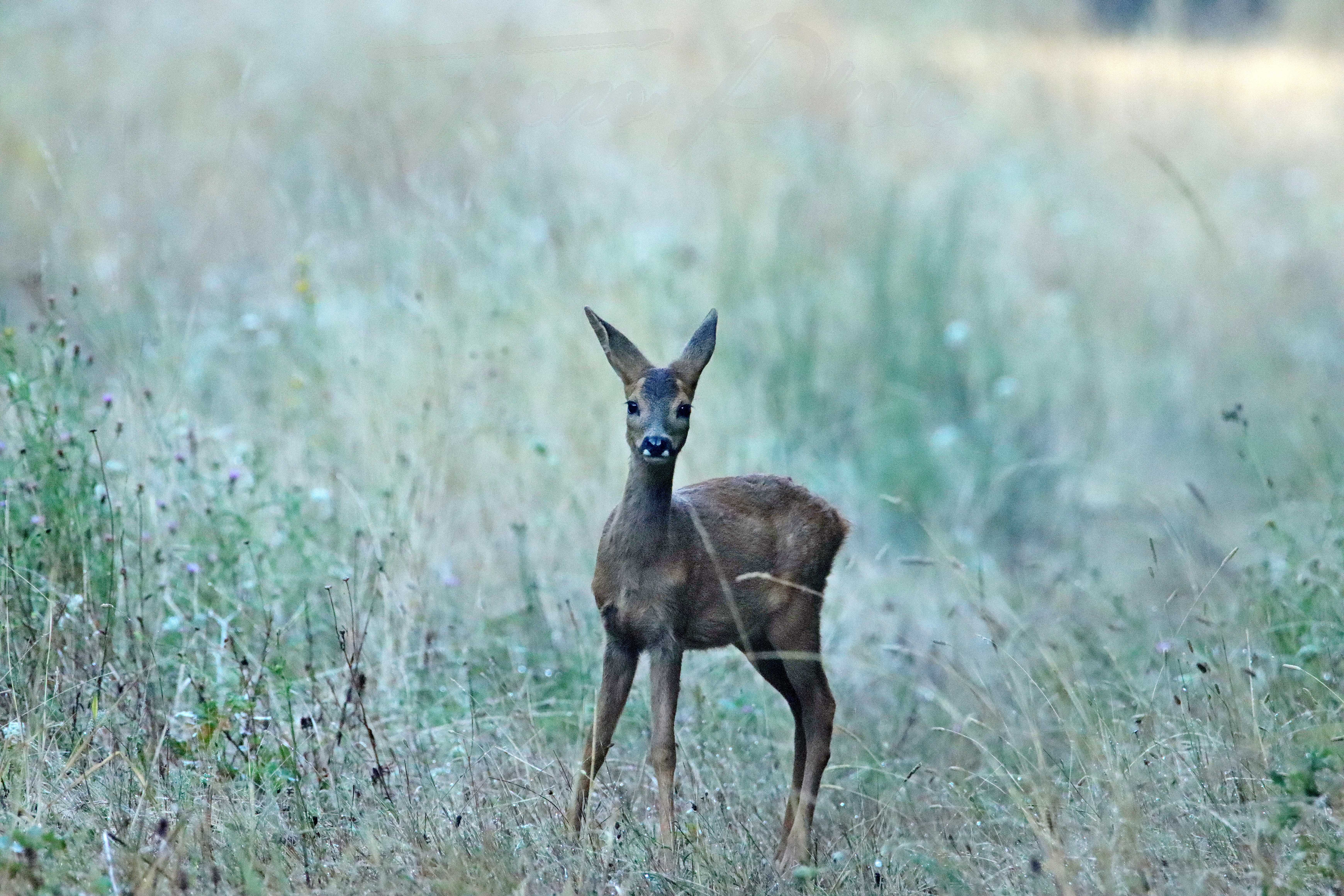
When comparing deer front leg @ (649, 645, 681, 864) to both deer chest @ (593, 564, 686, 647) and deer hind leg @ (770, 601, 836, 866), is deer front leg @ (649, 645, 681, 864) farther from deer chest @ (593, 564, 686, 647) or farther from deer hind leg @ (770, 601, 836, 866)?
deer hind leg @ (770, 601, 836, 866)

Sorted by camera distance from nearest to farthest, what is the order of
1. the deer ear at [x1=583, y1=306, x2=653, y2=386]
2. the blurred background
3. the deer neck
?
the deer neck
the deer ear at [x1=583, y1=306, x2=653, y2=386]
the blurred background

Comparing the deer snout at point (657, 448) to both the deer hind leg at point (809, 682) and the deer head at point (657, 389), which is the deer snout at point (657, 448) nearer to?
the deer head at point (657, 389)

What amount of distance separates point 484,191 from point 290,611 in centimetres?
459

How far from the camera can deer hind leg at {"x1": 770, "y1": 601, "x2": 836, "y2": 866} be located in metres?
4.84

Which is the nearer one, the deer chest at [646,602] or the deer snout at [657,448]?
the deer snout at [657,448]

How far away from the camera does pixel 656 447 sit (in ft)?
14.6

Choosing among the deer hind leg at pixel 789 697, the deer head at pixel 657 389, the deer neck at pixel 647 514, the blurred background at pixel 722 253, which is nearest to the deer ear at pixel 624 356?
the deer head at pixel 657 389

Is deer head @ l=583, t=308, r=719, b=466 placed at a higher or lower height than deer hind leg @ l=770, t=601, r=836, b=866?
higher

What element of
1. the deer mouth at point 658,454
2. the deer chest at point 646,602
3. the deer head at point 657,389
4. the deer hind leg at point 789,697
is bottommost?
the deer hind leg at point 789,697

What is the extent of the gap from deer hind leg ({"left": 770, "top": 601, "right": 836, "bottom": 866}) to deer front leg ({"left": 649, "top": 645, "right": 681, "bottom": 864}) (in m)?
0.36

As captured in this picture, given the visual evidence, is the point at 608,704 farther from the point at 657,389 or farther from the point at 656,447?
the point at 657,389

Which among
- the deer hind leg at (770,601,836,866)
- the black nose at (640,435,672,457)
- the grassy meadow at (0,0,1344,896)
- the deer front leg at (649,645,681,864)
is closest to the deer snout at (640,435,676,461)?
the black nose at (640,435,672,457)

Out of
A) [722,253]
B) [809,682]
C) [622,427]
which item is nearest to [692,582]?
[809,682]

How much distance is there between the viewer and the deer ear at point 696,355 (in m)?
4.73
